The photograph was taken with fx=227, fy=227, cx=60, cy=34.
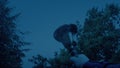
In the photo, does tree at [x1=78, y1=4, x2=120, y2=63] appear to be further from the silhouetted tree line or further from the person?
the person

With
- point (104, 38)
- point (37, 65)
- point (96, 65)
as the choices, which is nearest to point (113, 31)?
point (104, 38)

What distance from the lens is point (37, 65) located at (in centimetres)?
1022

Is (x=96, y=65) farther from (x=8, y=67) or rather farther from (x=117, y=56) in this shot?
(x=8, y=67)

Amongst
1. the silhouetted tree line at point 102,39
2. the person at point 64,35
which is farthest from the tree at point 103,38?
the person at point 64,35

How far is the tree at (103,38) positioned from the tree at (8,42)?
132 inches

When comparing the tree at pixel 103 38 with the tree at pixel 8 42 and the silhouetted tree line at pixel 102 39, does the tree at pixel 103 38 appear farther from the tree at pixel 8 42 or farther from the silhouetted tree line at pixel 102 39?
the tree at pixel 8 42

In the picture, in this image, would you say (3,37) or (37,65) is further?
(3,37)

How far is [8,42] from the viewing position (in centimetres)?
1189

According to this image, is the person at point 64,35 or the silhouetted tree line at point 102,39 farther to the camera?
the silhouetted tree line at point 102,39

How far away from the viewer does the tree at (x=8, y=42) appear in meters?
11.2

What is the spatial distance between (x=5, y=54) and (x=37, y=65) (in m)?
1.99

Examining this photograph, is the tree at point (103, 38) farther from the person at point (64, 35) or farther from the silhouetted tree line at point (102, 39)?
the person at point (64, 35)

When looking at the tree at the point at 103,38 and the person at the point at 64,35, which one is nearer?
the person at the point at 64,35

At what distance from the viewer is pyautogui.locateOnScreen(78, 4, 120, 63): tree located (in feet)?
35.3
